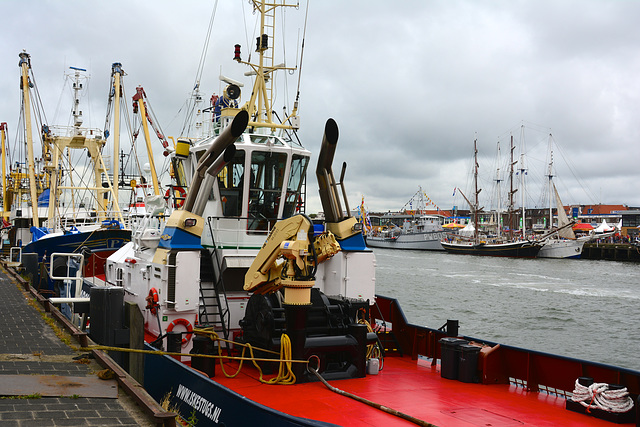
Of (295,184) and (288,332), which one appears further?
(295,184)

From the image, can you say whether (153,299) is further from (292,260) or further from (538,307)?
(538,307)

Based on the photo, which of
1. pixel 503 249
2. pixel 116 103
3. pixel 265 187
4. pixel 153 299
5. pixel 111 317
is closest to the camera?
pixel 111 317

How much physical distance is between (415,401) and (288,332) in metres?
2.19

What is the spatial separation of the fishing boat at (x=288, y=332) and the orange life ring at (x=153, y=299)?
0.14ft

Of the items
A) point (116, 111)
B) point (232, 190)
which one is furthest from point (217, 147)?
point (116, 111)

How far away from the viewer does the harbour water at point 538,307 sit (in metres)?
22.5

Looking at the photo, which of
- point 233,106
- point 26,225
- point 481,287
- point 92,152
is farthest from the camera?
point 26,225

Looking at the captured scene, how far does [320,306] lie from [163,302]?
2923 mm

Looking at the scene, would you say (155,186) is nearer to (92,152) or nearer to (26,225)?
(92,152)

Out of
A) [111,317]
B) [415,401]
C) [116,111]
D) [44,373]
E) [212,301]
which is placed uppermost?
[116,111]

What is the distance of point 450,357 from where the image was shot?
9609 mm

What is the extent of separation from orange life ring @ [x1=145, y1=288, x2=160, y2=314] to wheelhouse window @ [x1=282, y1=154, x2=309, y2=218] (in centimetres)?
330

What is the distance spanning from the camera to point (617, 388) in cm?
756

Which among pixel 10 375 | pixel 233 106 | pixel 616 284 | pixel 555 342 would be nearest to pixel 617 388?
pixel 10 375
